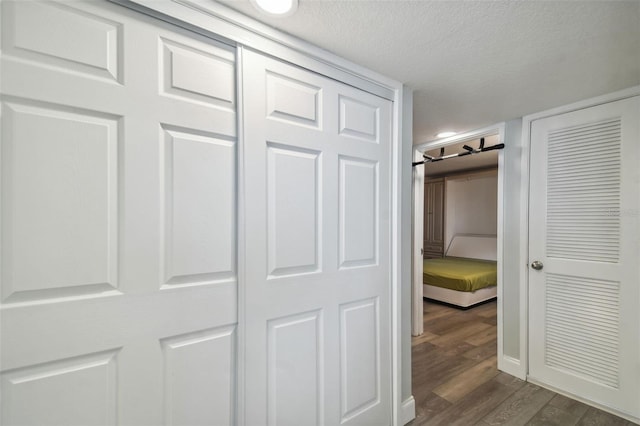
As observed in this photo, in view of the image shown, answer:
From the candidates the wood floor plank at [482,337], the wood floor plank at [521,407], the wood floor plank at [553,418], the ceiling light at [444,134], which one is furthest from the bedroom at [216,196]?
the wood floor plank at [482,337]

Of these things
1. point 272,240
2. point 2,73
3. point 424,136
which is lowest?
point 272,240

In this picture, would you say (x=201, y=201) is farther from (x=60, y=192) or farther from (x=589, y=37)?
(x=589, y=37)

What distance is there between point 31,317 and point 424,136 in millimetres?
3090

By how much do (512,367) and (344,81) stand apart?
105 inches

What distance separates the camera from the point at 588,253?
1979 millimetres

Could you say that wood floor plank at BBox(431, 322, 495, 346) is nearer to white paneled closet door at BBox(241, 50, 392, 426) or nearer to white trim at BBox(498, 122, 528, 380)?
white trim at BBox(498, 122, 528, 380)

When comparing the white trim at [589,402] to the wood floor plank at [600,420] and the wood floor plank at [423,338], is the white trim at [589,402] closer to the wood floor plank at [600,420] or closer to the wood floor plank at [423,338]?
the wood floor plank at [600,420]

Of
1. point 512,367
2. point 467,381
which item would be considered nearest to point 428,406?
point 467,381

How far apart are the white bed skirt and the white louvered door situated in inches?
70.1

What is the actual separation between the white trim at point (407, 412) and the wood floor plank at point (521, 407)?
46 cm

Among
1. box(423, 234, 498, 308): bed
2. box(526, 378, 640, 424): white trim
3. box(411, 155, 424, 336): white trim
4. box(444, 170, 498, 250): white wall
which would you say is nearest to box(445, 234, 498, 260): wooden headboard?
box(423, 234, 498, 308): bed

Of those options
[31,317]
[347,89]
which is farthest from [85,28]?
[347,89]

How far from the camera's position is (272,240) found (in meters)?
1.26

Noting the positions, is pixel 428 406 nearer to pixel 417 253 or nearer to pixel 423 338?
pixel 423 338
